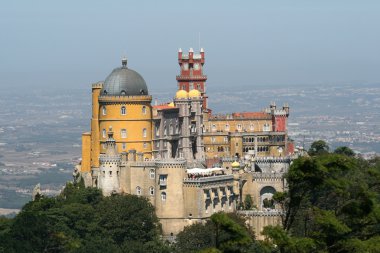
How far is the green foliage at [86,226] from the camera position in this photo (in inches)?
4321

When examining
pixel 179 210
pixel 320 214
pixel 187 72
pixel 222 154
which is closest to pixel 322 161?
pixel 320 214

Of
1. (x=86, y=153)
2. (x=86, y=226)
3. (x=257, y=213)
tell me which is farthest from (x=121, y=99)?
(x=257, y=213)

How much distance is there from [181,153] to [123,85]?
37.4 ft

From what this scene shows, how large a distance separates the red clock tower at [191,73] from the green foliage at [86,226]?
3186cm

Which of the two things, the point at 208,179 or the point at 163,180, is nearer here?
the point at 163,180

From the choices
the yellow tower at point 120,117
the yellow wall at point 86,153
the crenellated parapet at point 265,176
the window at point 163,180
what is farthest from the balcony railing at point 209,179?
the yellow wall at point 86,153

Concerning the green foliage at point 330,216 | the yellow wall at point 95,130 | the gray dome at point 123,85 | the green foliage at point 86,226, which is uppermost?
the gray dome at point 123,85

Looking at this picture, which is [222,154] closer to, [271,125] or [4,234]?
[271,125]

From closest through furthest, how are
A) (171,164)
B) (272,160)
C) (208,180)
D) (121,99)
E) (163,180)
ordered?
1. (171,164)
2. (163,180)
3. (208,180)
4. (121,99)
5. (272,160)

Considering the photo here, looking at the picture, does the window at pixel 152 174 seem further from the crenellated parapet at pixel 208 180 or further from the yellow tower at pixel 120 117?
the yellow tower at pixel 120 117

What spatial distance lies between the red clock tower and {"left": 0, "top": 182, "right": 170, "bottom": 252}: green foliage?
31.9 m

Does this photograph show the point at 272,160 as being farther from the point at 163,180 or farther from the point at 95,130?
the point at 163,180

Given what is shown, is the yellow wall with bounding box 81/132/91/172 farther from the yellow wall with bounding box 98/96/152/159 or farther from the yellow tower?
the yellow wall with bounding box 98/96/152/159

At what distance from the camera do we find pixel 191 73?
496 feet
